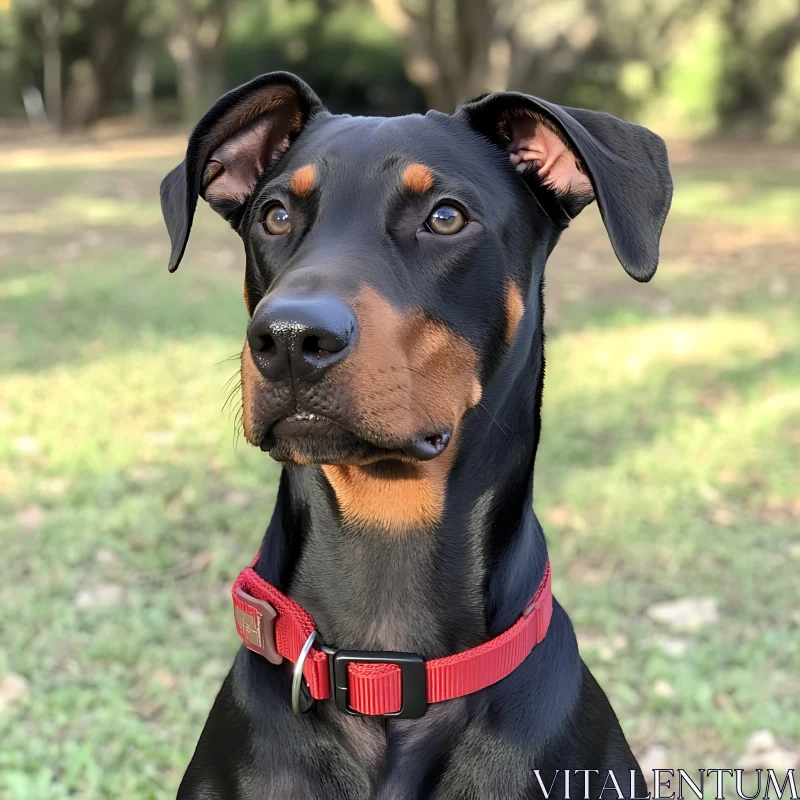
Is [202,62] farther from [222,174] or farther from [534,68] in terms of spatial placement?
[222,174]

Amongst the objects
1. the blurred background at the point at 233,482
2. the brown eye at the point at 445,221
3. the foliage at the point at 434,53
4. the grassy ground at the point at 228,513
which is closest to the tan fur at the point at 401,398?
the brown eye at the point at 445,221

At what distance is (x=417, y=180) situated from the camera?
233 cm

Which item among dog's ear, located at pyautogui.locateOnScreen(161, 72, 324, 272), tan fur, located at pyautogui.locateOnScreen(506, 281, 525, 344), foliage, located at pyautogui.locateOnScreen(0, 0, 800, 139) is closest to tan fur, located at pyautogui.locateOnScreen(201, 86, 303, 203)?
dog's ear, located at pyautogui.locateOnScreen(161, 72, 324, 272)

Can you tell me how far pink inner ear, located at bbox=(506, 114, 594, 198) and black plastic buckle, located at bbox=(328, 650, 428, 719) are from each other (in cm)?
124

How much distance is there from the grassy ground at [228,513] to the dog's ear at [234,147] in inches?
73.2

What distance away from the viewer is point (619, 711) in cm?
378

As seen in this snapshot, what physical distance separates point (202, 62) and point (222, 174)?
27.1 metres

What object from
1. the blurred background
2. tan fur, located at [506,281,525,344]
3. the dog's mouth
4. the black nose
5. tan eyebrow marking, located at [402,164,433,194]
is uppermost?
tan eyebrow marking, located at [402,164,433,194]

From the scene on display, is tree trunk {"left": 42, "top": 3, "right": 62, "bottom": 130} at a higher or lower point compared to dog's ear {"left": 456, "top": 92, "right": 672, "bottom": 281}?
lower

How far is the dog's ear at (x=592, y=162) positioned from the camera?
2.26 metres

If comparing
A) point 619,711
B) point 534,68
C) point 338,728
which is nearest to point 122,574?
point 619,711

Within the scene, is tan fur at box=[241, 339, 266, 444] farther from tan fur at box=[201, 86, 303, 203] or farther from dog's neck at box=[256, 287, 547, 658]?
tan fur at box=[201, 86, 303, 203]

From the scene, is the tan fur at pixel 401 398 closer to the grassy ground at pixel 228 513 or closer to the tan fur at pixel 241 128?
the tan fur at pixel 241 128

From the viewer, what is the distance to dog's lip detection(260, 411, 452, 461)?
2020 mm
